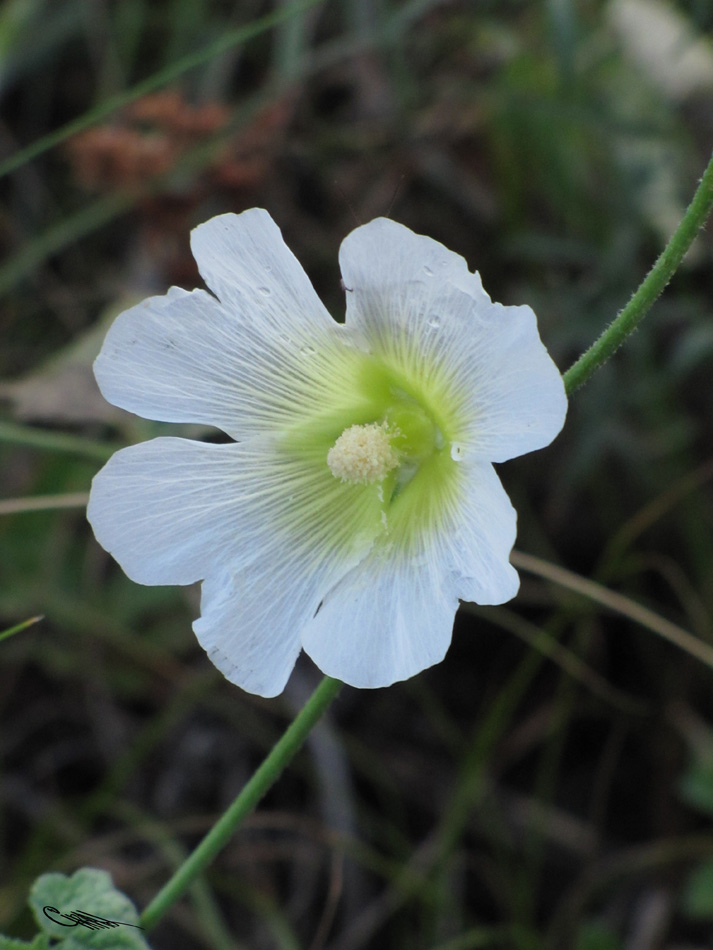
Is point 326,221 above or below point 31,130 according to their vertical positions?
below

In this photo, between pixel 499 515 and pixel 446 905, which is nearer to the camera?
pixel 499 515

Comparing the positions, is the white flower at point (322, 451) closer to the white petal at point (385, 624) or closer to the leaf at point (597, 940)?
the white petal at point (385, 624)

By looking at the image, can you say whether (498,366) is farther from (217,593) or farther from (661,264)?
(217,593)

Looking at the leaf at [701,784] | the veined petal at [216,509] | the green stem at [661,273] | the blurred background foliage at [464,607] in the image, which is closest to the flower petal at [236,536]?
the veined petal at [216,509]

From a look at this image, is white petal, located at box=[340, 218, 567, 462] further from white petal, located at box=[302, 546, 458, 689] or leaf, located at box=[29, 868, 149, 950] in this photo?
leaf, located at box=[29, 868, 149, 950]

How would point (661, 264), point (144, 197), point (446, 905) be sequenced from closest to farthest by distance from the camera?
point (661, 264), point (446, 905), point (144, 197)

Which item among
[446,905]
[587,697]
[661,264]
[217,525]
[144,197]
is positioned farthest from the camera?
[144,197]

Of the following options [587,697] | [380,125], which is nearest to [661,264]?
[587,697]
